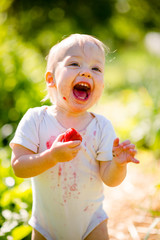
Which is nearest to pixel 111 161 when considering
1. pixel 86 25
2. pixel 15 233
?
pixel 15 233

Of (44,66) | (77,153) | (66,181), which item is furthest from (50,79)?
(44,66)

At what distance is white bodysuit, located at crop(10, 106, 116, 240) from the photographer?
6.14 feet

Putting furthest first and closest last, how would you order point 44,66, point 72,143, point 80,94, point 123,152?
1. point 44,66
2. point 80,94
3. point 123,152
4. point 72,143

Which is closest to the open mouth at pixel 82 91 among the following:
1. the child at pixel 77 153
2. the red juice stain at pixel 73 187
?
the child at pixel 77 153

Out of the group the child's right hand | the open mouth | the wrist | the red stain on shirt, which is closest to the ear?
the open mouth

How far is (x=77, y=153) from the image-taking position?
1.87 metres

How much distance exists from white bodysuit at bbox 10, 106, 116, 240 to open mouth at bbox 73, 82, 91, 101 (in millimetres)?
203

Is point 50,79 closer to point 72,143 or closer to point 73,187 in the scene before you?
point 72,143

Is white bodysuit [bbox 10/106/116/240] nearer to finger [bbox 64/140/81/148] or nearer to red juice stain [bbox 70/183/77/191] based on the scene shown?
red juice stain [bbox 70/183/77/191]

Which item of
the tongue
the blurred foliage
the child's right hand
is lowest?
the blurred foliage

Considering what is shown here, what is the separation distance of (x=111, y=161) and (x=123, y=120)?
3.12m

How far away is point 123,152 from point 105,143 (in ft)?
0.70

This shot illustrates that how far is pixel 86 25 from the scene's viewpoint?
437 inches

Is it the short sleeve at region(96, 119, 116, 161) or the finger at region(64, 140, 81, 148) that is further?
the short sleeve at region(96, 119, 116, 161)
